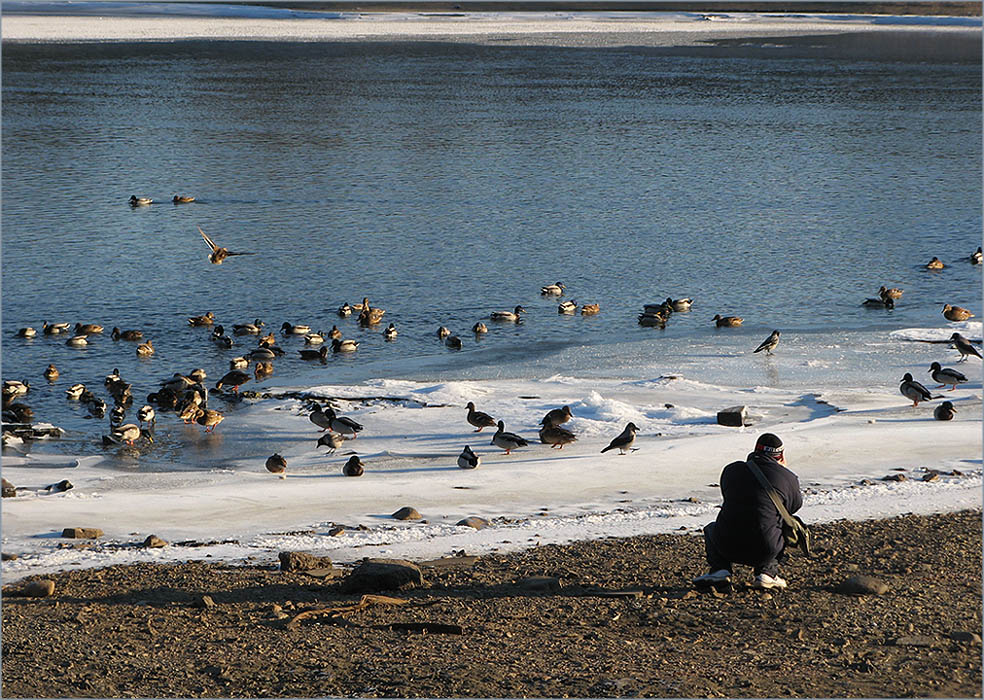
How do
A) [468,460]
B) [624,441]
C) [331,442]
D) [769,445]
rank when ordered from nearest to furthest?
1. [769,445]
2. [468,460]
3. [624,441]
4. [331,442]

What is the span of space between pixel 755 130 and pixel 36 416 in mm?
35872

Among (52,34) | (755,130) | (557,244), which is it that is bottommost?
(557,244)

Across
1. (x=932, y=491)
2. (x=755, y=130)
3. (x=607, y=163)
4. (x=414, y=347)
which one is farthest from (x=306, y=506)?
(x=755, y=130)

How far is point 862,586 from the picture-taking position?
8.73 meters

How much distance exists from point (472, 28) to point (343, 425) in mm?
94745

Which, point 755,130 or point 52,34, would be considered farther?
point 52,34

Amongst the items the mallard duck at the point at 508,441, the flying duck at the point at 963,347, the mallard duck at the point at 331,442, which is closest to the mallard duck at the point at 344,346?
the mallard duck at the point at 331,442

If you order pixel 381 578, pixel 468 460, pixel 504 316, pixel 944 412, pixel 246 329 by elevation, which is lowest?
pixel 944 412

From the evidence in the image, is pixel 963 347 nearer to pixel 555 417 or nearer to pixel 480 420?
pixel 555 417

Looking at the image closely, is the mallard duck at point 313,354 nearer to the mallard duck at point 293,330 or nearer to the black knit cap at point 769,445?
the mallard duck at point 293,330

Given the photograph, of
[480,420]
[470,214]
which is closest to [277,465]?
[480,420]

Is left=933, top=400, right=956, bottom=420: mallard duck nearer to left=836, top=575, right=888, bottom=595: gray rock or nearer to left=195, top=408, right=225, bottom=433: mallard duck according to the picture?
left=836, top=575, right=888, bottom=595: gray rock

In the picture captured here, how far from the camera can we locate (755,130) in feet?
154

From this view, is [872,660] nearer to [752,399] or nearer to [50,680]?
[50,680]
